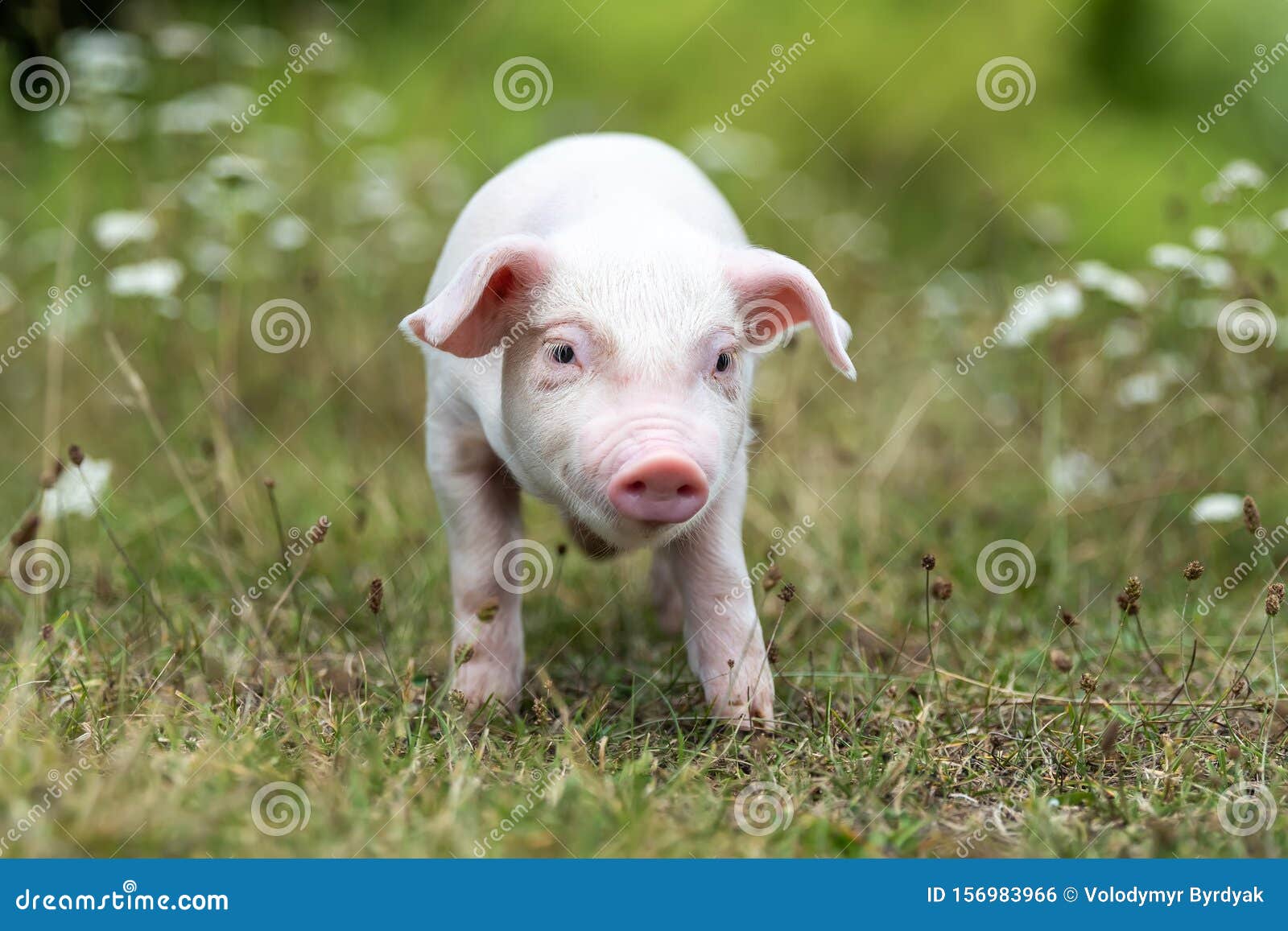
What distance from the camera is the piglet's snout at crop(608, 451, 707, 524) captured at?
8.35 ft

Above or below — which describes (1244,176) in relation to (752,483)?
above

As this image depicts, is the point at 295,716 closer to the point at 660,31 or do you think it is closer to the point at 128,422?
the point at 128,422

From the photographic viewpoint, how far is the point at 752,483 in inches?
198

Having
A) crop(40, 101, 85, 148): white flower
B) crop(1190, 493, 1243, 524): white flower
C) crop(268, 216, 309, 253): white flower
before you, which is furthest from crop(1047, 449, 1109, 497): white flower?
crop(40, 101, 85, 148): white flower

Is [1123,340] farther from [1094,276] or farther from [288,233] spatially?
[288,233]

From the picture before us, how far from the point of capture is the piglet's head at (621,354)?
2645mm

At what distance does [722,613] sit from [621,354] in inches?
30.8

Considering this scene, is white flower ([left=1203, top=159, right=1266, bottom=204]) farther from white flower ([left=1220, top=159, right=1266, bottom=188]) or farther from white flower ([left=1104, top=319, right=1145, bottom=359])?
white flower ([left=1104, top=319, right=1145, bottom=359])

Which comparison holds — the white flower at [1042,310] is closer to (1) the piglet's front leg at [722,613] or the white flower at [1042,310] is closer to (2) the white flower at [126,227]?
(1) the piglet's front leg at [722,613]

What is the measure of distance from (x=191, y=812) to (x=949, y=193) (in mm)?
7044

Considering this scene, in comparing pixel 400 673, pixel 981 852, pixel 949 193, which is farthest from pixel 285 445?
pixel 949 193

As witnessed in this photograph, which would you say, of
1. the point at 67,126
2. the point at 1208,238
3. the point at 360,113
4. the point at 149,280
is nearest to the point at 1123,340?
the point at 1208,238

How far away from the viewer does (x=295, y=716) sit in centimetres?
305

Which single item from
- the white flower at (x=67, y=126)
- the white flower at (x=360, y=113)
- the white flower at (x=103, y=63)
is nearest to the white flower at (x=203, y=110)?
the white flower at (x=103, y=63)
